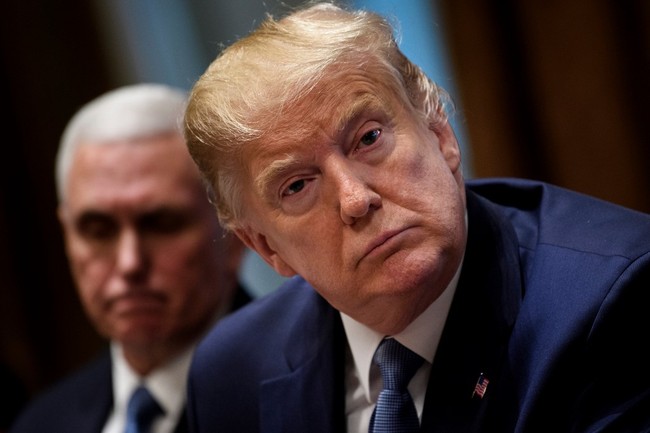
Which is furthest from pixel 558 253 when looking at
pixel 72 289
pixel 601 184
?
pixel 72 289

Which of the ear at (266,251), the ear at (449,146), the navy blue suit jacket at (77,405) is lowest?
the navy blue suit jacket at (77,405)

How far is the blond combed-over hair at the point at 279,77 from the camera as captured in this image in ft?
5.64

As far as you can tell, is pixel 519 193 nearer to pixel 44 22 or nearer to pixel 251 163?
pixel 251 163

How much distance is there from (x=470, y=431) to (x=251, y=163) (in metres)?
0.58

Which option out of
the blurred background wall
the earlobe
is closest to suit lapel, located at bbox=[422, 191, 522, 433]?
the earlobe

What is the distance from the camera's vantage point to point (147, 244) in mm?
2955

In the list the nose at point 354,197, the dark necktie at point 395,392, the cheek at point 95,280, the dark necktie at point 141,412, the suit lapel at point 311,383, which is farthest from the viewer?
the cheek at point 95,280

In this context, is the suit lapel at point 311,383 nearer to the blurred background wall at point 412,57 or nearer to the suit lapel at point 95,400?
the blurred background wall at point 412,57

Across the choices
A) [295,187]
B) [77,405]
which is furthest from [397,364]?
[77,405]

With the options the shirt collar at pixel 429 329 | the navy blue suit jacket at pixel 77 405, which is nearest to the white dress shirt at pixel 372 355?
the shirt collar at pixel 429 329

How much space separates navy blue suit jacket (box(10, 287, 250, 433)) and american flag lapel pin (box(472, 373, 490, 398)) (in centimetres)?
141

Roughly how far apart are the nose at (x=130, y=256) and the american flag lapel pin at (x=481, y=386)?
4.61 feet

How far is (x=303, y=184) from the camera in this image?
175 centimetres

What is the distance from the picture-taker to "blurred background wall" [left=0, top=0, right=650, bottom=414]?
3.02 meters
